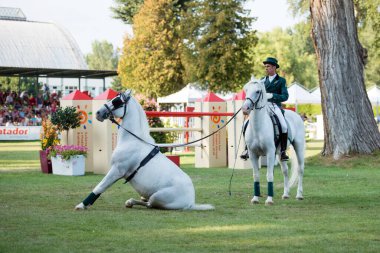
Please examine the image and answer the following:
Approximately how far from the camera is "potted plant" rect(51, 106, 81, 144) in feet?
63.4

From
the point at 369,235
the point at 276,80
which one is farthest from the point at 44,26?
the point at 369,235

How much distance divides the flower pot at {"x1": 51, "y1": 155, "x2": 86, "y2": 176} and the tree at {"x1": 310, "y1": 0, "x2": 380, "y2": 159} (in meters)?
7.43

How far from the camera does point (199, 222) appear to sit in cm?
980

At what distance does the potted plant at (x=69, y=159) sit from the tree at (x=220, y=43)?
130 ft

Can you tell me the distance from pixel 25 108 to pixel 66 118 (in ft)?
113

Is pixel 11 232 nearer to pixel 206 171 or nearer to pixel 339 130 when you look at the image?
pixel 206 171

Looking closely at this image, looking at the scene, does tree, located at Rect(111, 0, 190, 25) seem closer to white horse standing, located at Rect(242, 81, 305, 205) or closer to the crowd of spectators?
the crowd of spectators

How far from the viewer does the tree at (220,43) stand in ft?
192

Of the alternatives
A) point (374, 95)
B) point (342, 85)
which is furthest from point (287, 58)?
point (342, 85)

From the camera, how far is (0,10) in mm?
74812

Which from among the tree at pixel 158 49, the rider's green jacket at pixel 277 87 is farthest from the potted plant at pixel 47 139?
the tree at pixel 158 49

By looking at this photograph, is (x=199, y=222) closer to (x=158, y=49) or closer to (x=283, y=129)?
(x=283, y=129)

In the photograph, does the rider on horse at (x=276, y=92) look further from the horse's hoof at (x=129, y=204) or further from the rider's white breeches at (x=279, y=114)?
the horse's hoof at (x=129, y=204)

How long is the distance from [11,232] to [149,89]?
59.7 metres
